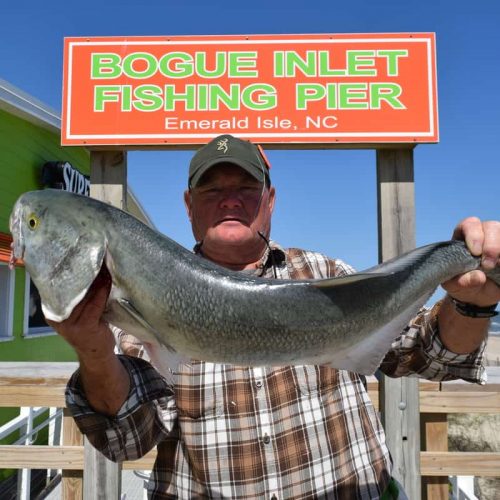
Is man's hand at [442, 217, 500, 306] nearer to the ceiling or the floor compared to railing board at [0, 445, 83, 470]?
nearer to the ceiling

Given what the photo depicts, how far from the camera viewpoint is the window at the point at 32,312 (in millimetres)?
9570

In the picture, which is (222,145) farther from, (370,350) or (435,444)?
(435,444)

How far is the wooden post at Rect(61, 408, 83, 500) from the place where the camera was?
3.79 m

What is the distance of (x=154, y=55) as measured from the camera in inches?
157

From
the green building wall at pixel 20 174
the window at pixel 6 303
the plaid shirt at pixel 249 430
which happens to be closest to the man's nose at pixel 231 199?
the plaid shirt at pixel 249 430

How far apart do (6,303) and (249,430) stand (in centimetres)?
754

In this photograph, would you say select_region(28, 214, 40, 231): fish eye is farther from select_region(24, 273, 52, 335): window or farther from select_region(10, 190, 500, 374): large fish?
select_region(24, 273, 52, 335): window

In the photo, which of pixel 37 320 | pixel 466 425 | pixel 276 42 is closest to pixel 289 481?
pixel 276 42

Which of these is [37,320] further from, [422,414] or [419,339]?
[419,339]

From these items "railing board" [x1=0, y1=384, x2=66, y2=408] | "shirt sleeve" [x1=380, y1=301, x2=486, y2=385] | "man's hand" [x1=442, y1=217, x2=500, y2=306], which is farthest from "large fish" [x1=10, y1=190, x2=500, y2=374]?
"railing board" [x1=0, y1=384, x2=66, y2=408]

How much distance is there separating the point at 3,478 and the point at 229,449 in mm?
7459

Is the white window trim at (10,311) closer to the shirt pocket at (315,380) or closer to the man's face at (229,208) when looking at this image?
the man's face at (229,208)

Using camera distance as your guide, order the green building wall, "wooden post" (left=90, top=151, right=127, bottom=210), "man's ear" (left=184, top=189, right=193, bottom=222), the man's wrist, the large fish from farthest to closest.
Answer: the green building wall, "wooden post" (left=90, top=151, right=127, bottom=210), "man's ear" (left=184, top=189, right=193, bottom=222), the man's wrist, the large fish

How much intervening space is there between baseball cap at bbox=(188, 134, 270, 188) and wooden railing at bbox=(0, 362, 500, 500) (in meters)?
1.85
